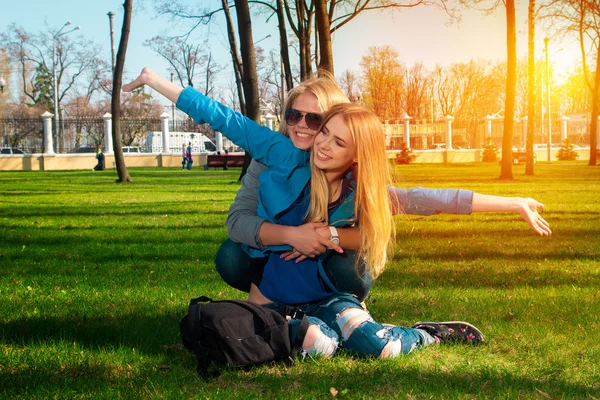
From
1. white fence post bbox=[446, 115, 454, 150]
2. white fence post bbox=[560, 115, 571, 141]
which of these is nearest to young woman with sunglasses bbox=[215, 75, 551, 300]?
white fence post bbox=[446, 115, 454, 150]

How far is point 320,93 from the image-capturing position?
4.35 metres

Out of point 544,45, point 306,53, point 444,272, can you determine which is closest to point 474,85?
point 544,45

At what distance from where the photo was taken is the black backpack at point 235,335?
3.50 meters

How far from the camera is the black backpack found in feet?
11.5

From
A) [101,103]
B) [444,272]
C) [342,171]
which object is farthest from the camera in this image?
[101,103]

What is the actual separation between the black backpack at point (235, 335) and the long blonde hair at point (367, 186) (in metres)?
0.66

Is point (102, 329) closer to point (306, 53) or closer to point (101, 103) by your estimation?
point (306, 53)

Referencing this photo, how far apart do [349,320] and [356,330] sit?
0.27 feet

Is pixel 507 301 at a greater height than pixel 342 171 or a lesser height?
lesser

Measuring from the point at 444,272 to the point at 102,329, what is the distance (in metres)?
3.42

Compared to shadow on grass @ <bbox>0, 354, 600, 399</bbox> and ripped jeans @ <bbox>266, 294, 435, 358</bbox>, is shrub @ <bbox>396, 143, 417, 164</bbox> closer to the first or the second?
ripped jeans @ <bbox>266, 294, 435, 358</bbox>

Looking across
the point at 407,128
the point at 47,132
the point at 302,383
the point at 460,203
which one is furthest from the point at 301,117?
the point at 407,128

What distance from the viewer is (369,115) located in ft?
13.1

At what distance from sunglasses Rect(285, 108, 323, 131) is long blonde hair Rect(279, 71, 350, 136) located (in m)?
0.08
